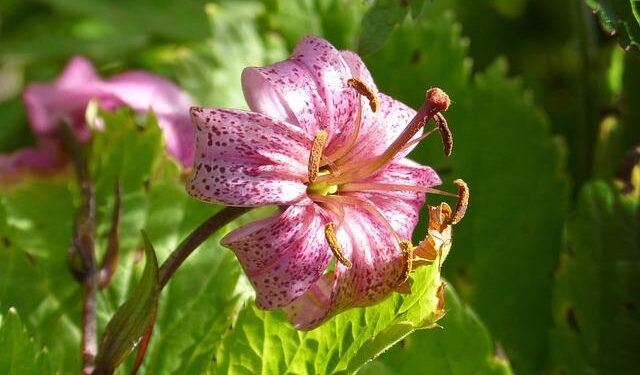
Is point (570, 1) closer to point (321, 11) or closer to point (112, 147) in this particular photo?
point (321, 11)

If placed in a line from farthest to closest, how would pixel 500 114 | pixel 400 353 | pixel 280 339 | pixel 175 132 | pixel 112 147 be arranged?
pixel 500 114
pixel 175 132
pixel 112 147
pixel 400 353
pixel 280 339

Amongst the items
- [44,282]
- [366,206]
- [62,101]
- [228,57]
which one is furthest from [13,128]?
[366,206]

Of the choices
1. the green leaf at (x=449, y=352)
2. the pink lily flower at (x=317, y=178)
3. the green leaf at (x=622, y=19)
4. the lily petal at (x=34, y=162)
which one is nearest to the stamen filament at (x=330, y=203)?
the pink lily flower at (x=317, y=178)

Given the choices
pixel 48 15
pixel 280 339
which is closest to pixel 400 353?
pixel 280 339

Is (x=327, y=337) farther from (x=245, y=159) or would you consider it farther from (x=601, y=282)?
(x=601, y=282)

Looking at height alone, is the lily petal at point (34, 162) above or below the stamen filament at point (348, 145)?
below

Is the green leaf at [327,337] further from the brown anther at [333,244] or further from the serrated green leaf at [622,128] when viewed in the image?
the serrated green leaf at [622,128]
